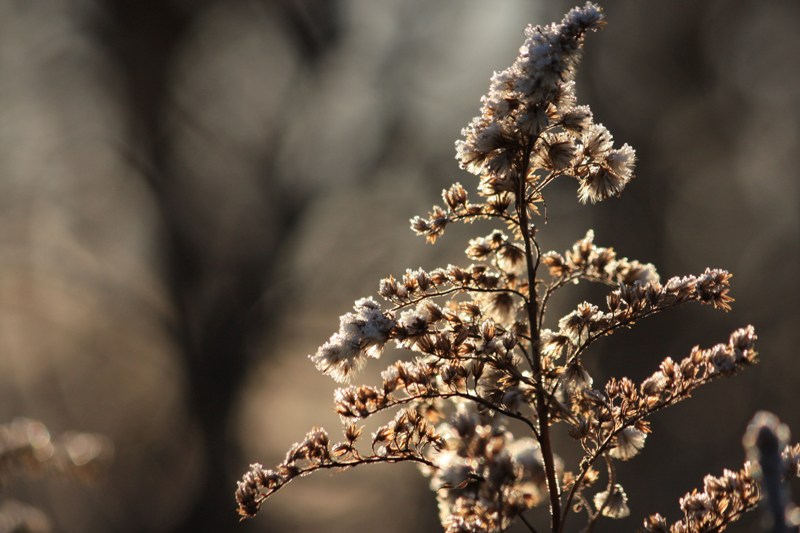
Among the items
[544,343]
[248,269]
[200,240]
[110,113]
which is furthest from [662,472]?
[110,113]

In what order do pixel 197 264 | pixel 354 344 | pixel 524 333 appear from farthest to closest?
pixel 197 264, pixel 524 333, pixel 354 344

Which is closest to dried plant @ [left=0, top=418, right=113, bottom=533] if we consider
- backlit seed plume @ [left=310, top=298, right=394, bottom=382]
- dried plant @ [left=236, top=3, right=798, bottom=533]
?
dried plant @ [left=236, top=3, right=798, bottom=533]

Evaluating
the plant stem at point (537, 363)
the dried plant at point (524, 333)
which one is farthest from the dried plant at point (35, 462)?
the plant stem at point (537, 363)

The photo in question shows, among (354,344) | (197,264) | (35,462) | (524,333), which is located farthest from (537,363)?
(197,264)

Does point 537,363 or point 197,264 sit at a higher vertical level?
point 197,264

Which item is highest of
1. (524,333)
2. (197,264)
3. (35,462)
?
(197,264)

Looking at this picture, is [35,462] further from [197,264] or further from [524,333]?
[197,264]

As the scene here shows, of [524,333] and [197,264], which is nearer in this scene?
[524,333]

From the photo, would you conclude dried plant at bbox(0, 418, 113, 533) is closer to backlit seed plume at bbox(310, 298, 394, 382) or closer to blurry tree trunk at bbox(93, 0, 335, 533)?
backlit seed plume at bbox(310, 298, 394, 382)
